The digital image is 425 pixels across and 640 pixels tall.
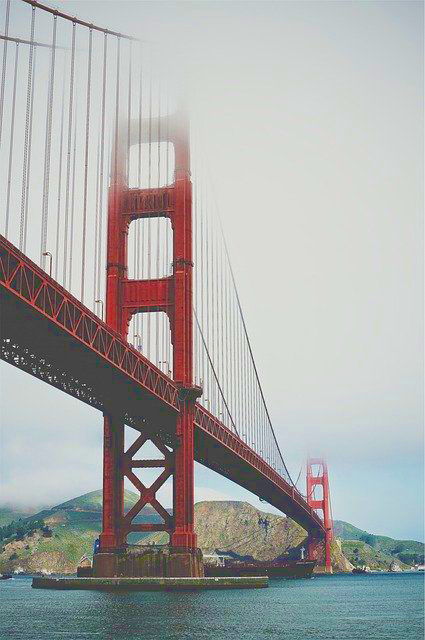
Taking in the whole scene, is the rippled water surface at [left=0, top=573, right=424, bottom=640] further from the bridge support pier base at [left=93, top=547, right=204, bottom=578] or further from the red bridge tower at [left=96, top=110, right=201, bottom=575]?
the red bridge tower at [left=96, top=110, right=201, bottom=575]

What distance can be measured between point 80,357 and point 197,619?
459 inches

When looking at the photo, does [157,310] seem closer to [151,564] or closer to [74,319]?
[151,564]

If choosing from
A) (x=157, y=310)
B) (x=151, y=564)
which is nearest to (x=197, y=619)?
(x=151, y=564)

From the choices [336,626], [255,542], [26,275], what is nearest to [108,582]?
[336,626]

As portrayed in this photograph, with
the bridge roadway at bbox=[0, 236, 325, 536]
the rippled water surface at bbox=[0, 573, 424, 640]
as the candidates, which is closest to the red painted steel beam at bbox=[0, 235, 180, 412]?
the bridge roadway at bbox=[0, 236, 325, 536]

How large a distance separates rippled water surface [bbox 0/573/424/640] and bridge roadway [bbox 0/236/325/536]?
9.18 m

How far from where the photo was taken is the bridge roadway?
34.2 meters

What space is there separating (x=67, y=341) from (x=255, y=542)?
164m

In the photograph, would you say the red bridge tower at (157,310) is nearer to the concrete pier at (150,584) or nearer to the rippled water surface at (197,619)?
the concrete pier at (150,584)

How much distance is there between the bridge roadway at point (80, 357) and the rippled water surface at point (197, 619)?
9182mm

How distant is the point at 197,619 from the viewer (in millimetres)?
36156

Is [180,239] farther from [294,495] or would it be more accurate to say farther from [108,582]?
[294,495]

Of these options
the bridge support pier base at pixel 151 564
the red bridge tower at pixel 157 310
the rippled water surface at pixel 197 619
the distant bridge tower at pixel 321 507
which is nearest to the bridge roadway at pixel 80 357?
the red bridge tower at pixel 157 310

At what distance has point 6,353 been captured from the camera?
39.9 m
